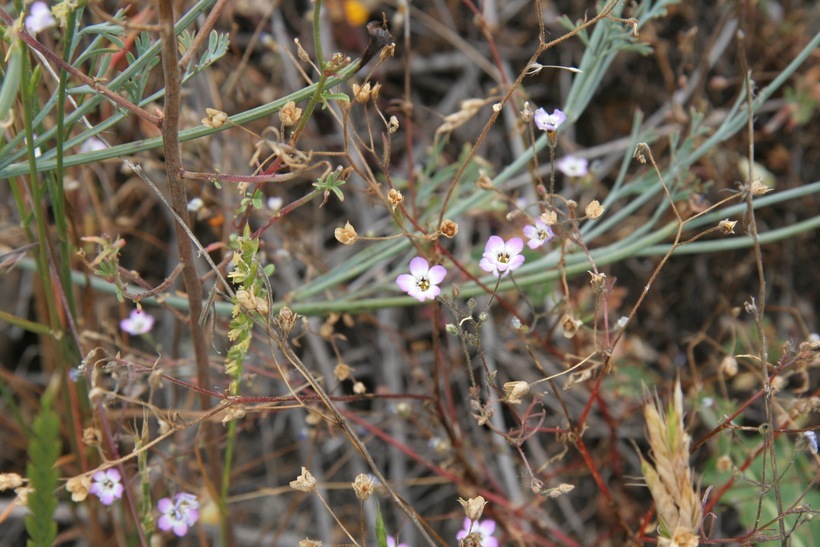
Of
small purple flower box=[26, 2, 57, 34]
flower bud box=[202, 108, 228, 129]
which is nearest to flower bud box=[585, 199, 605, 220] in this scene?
flower bud box=[202, 108, 228, 129]

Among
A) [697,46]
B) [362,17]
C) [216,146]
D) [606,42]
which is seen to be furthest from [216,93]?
[697,46]

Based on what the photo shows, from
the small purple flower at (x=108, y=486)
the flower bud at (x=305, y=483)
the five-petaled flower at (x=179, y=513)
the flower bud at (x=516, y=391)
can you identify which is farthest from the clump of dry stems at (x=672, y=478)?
the small purple flower at (x=108, y=486)

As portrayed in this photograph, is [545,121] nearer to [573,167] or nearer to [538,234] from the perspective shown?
[538,234]

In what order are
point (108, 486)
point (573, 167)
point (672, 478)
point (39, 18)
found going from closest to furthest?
point (672, 478), point (108, 486), point (39, 18), point (573, 167)

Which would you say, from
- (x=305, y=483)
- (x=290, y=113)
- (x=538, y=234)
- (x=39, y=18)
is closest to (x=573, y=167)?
(x=538, y=234)

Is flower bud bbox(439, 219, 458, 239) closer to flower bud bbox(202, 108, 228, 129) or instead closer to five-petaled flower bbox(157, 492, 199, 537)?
flower bud bbox(202, 108, 228, 129)

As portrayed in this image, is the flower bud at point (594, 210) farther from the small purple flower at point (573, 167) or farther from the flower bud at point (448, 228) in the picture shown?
the small purple flower at point (573, 167)
